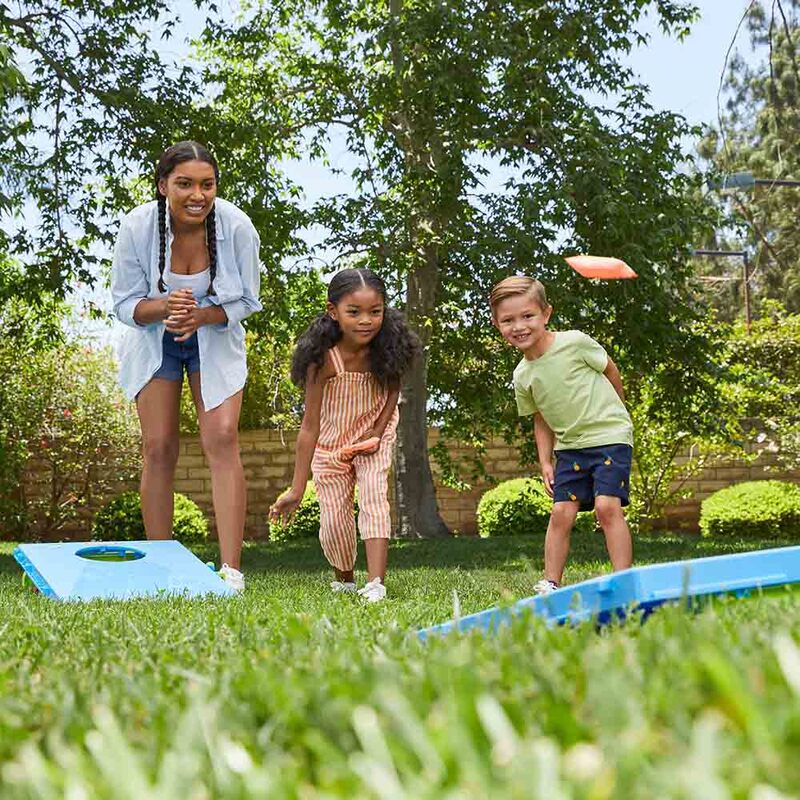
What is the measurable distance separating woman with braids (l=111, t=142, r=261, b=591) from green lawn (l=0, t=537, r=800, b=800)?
2.89 meters

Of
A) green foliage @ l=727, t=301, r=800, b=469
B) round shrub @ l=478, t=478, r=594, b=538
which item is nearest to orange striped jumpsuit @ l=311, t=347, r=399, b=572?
round shrub @ l=478, t=478, r=594, b=538

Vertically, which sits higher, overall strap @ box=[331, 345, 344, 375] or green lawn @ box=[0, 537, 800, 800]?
overall strap @ box=[331, 345, 344, 375]

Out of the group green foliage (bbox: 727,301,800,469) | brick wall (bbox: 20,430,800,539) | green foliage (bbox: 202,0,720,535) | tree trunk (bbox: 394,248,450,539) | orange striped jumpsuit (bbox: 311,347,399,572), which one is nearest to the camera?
orange striped jumpsuit (bbox: 311,347,399,572)

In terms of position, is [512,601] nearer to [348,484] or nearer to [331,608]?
[331,608]

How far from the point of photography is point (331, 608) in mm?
3324

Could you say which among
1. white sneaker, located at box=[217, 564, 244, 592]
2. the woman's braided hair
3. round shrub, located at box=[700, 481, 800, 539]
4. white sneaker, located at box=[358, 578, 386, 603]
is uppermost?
the woman's braided hair

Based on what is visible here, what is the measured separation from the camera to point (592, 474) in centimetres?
536

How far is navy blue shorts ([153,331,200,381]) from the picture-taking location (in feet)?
17.0

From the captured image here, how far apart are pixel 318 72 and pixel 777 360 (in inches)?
403

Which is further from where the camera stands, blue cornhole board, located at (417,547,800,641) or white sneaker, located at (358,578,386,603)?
white sneaker, located at (358,578,386,603)

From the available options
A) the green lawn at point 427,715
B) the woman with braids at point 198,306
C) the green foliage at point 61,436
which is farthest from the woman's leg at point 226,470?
the green foliage at point 61,436

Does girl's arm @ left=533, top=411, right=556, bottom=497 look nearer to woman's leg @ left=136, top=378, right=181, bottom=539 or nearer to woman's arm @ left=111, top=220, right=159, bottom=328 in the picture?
woman's leg @ left=136, top=378, right=181, bottom=539

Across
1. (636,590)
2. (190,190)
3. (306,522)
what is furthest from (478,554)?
(636,590)

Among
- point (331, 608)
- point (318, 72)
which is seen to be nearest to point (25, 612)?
point (331, 608)
